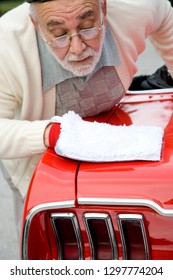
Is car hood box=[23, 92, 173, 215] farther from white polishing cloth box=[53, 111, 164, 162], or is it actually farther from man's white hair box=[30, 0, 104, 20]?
man's white hair box=[30, 0, 104, 20]

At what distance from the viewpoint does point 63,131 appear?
167 cm

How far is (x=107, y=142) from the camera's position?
1.61 m

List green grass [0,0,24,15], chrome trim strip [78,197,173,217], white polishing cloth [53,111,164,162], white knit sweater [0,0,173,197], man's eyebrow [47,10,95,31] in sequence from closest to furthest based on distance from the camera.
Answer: chrome trim strip [78,197,173,217] → white polishing cloth [53,111,164,162] → man's eyebrow [47,10,95,31] → white knit sweater [0,0,173,197] → green grass [0,0,24,15]

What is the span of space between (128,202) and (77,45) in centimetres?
50

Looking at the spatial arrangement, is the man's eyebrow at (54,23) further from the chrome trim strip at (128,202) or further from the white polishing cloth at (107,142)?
the chrome trim strip at (128,202)

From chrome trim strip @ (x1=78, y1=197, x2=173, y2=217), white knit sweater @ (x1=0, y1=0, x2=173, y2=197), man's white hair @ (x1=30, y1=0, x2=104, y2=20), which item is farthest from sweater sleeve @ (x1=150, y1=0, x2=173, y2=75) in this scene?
chrome trim strip @ (x1=78, y1=197, x2=173, y2=217)

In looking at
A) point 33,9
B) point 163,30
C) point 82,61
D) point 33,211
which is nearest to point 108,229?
point 33,211

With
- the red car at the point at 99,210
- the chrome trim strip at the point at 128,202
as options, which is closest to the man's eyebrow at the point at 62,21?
the red car at the point at 99,210

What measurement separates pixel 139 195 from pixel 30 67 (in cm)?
61

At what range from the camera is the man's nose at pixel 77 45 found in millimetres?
1718

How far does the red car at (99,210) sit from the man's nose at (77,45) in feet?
1.02

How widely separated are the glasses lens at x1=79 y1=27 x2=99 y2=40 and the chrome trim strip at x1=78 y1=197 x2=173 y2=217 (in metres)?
0.50

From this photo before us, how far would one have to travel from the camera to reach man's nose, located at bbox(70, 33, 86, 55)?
5.64ft

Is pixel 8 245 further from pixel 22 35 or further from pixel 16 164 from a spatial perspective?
pixel 22 35
